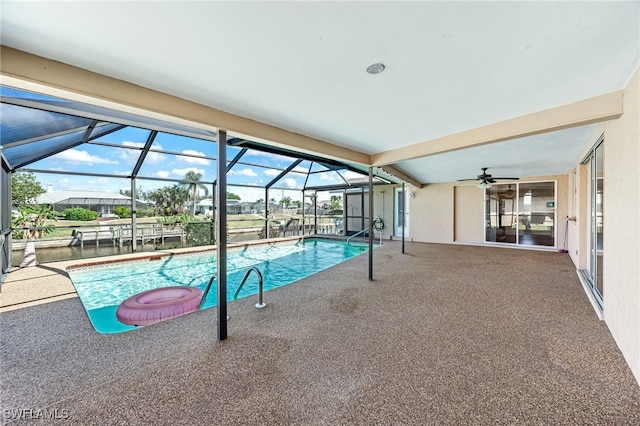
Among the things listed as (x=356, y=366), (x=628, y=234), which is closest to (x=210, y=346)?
(x=356, y=366)

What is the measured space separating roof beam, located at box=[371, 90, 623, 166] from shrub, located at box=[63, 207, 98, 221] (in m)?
8.72

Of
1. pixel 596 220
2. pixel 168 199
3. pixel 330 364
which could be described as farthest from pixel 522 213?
pixel 168 199

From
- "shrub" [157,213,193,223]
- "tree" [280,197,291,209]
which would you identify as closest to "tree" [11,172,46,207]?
"shrub" [157,213,193,223]

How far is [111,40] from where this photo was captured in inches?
58.1

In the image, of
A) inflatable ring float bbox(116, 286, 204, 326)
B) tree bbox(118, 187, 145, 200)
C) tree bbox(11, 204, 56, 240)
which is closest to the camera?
inflatable ring float bbox(116, 286, 204, 326)

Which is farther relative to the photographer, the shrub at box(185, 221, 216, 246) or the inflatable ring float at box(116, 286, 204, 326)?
the shrub at box(185, 221, 216, 246)

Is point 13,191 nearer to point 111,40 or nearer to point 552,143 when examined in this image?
point 111,40

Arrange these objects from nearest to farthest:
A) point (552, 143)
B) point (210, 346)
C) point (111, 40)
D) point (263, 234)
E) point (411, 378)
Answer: point (111, 40) → point (411, 378) → point (210, 346) → point (552, 143) → point (263, 234)

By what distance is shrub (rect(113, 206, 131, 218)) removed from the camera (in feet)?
24.6

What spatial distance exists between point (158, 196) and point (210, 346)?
7301mm

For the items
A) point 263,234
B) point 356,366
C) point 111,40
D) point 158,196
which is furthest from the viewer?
point 263,234

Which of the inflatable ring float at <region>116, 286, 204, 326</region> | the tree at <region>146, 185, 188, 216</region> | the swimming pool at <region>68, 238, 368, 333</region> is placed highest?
the tree at <region>146, 185, 188, 216</region>

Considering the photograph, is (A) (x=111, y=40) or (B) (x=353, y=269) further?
(B) (x=353, y=269)

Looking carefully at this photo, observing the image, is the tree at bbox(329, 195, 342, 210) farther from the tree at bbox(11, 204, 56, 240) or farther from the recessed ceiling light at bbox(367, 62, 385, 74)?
the recessed ceiling light at bbox(367, 62, 385, 74)
